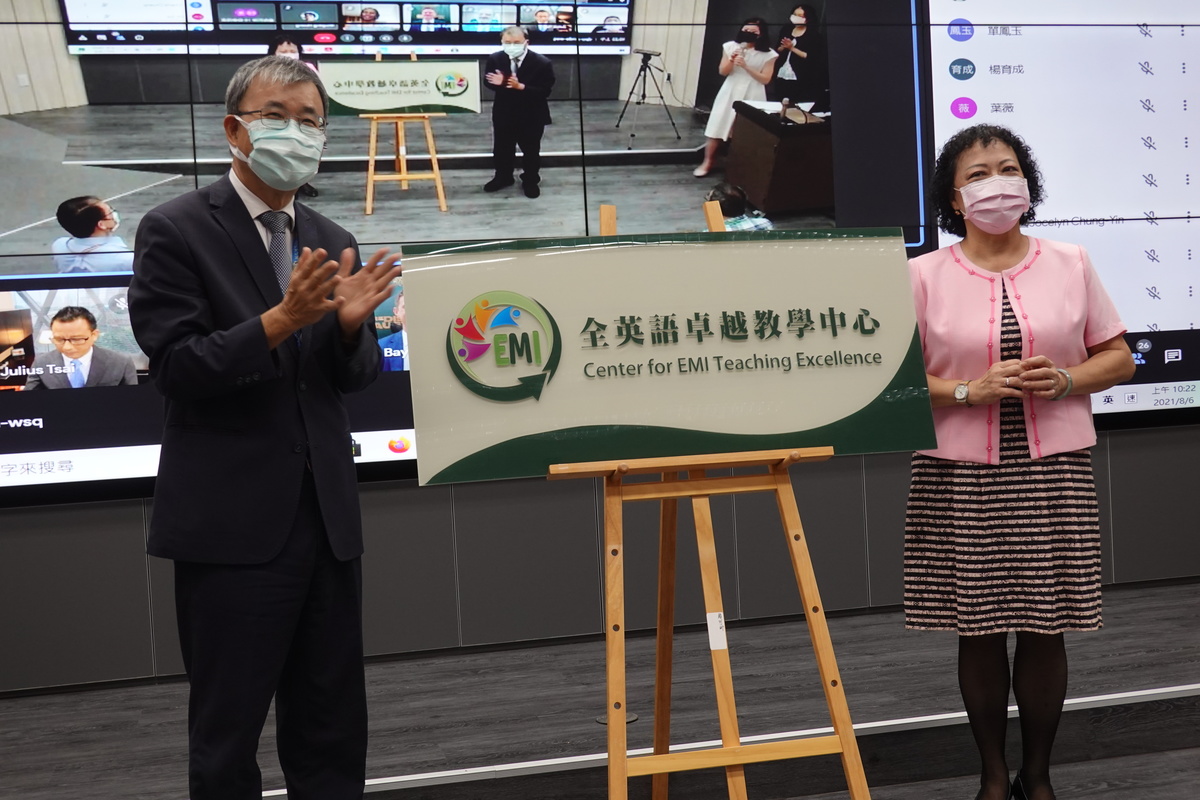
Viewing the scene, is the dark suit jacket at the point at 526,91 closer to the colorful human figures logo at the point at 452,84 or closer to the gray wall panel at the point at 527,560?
the colorful human figures logo at the point at 452,84

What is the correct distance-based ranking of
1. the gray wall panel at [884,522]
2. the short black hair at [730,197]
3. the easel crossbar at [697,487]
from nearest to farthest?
1. the easel crossbar at [697,487]
2. the short black hair at [730,197]
3. the gray wall panel at [884,522]

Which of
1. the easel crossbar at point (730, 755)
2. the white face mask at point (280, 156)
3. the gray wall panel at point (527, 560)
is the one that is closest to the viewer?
the white face mask at point (280, 156)

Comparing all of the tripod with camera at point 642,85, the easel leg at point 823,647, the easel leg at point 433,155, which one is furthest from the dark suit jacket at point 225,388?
the tripod with camera at point 642,85

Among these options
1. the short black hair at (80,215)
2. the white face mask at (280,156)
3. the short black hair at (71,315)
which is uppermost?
the white face mask at (280,156)

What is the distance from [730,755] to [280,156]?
1366 mm

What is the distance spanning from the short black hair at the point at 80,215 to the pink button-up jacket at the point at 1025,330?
305cm

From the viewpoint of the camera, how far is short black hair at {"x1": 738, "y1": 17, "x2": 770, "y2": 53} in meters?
4.15

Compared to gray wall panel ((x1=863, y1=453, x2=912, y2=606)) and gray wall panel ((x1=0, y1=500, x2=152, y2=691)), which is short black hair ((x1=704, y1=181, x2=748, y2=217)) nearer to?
gray wall panel ((x1=863, y1=453, x2=912, y2=606))

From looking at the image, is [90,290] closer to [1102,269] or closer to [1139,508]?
[1102,269]

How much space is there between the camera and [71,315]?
372cm

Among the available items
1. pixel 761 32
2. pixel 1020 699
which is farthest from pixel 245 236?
pixel 761 32

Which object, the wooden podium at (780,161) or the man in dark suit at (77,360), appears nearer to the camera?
the man in dark suit at (77,360)

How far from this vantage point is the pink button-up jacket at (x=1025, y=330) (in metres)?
2.14

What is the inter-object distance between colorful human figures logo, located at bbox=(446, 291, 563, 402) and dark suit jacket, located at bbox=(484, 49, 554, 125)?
2.28 meters
